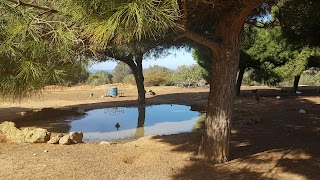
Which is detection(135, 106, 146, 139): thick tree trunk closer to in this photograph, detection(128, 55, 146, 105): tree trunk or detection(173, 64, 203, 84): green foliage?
detection(128, 55, 146, 105): tree trunk

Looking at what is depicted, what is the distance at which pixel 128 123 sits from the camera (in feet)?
37.5

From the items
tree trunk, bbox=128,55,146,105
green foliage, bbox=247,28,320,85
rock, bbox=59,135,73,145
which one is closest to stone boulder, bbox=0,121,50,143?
rock, bbox=59,135,73,145

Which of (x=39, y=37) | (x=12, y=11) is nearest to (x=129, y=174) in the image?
(x=39, y=37)

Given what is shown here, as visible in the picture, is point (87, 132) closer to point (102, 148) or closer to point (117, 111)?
point (102, 148)

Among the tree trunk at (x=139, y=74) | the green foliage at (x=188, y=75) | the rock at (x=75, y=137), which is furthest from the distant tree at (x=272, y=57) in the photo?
the green foliage at (x=188, y=75)

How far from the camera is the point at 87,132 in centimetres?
979

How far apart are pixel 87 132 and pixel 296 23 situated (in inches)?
249

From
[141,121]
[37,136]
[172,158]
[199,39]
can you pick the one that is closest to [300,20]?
[199,39]

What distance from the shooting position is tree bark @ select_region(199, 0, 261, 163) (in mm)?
5039

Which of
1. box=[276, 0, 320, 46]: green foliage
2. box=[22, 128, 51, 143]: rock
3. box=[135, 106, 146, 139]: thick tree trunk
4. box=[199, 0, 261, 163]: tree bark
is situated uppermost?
box=[276, 0, 320, 46]: green foliage

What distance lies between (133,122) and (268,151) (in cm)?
664

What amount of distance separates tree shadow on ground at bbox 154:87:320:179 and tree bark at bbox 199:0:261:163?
0.34 metres

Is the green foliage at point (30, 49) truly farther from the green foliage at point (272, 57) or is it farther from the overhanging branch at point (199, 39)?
the green foliage at point (272, 57)

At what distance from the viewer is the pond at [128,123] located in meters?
9.62
